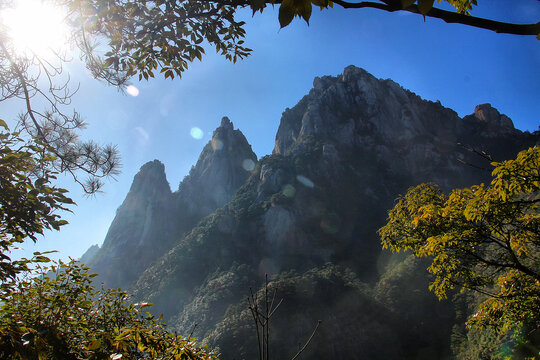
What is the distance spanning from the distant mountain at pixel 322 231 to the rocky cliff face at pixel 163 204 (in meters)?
0.52

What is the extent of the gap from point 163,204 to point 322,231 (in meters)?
63.0

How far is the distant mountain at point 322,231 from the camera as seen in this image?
43.8 meters

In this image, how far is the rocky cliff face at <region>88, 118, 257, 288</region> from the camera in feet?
318

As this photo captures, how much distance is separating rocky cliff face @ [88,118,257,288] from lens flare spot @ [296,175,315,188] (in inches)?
1405

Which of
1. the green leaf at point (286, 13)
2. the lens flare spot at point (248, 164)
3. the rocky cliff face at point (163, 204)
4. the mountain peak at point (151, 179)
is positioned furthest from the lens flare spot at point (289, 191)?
the green leaf at point (286, 13)

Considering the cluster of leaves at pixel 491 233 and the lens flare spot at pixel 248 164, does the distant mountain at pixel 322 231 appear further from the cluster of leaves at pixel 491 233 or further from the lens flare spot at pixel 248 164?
the cluster of leaves at pixel 491 233

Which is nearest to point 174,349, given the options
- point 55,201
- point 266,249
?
point 55,201

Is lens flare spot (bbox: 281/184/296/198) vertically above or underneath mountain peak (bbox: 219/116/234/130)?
underneath

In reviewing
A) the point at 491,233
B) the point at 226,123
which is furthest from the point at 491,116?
the point at 491,233

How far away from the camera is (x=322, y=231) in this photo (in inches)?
2687

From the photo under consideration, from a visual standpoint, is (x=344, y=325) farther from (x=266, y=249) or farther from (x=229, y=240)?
(x=229, y=240)

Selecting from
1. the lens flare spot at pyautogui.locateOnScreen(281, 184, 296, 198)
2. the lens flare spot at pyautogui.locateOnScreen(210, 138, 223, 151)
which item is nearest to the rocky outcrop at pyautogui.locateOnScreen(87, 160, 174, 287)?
the lens flare spot at pyautogui.locateOnScreen(210, 138, 223, 151)

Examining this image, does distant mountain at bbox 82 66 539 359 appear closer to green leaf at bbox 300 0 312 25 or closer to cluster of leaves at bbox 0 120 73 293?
cluster of leaves at bbox 0 120 73 293

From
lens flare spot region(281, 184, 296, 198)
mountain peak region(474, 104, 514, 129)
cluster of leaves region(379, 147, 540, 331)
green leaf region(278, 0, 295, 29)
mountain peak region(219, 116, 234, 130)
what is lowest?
cluster of leaves region(379, 147, 540, 331)
